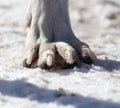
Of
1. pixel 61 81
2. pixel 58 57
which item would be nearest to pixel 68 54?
pixel 58 57

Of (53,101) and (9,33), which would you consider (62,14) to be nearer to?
(53,101)

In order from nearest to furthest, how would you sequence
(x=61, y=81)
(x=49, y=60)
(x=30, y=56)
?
(x=61, y=81), (x=49, y=60), (x=30, y=56)

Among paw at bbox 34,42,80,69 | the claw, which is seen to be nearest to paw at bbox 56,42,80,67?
paw at bbox 34,42,80,69

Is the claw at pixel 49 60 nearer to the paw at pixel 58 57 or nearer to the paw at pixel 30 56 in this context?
the paw at pixel 58 57

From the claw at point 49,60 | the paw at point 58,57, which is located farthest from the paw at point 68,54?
the claw at point 49,60

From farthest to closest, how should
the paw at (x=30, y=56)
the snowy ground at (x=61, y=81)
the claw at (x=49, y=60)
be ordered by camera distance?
the paw at (x=30, y=56)
the claw at (x=49, y=60)
the snowy ground at (x=61, y=81)

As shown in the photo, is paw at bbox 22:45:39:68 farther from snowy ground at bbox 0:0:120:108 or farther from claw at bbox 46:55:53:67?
claw at bbox 46:55:53:67

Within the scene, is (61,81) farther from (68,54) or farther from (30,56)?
(30,56)

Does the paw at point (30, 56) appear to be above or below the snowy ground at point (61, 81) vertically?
above
